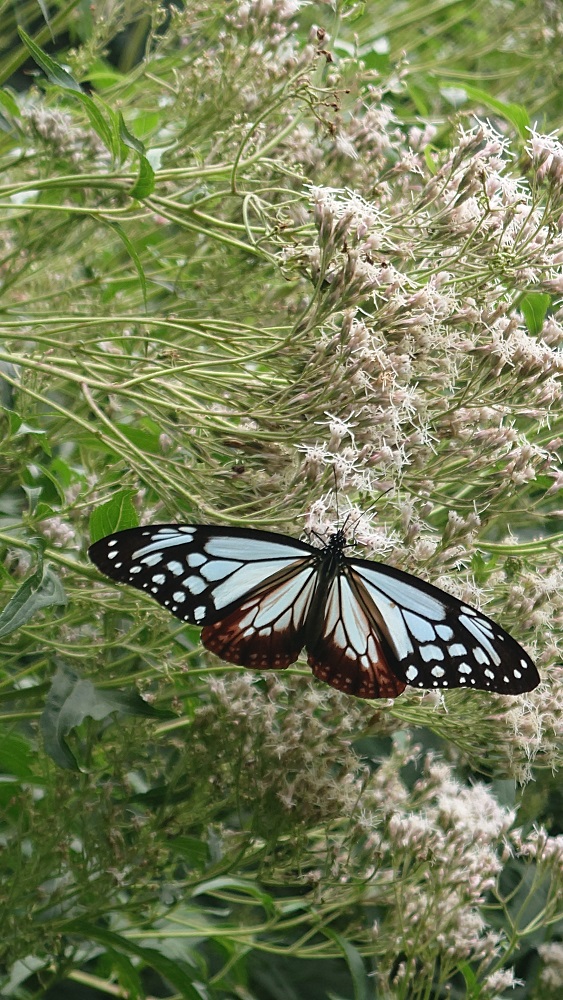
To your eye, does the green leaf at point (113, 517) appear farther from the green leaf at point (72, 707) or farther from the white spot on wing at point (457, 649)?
the white spot on wing at point (457, 649)

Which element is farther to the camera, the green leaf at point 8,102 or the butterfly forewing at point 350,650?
the green leaf at point 8,102

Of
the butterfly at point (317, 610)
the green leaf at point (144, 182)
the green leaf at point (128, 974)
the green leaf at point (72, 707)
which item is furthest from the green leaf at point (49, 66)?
the green leaf at point (128, 974)

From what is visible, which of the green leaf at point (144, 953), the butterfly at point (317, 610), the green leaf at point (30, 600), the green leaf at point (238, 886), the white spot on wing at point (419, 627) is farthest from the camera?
the green leaf at point (238, 886)

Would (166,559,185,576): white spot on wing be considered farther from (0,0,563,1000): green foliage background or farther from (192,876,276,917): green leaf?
(192,876,276,917): green leaf

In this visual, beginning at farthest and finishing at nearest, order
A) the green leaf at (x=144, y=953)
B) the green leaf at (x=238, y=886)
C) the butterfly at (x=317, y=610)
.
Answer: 1. the green leaf at (x=238, y=886)
2. the green leaf at (x=144, y=953)
3. the butterfly at (x=317, y=610)

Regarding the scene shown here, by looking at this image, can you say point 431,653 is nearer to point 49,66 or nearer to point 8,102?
point 49,66

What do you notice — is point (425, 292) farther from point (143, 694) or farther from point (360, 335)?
point (143, 694)

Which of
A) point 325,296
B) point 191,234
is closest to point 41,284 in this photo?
point 191,234

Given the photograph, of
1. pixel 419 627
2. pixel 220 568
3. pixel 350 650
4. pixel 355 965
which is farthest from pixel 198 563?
pixel 355 965
